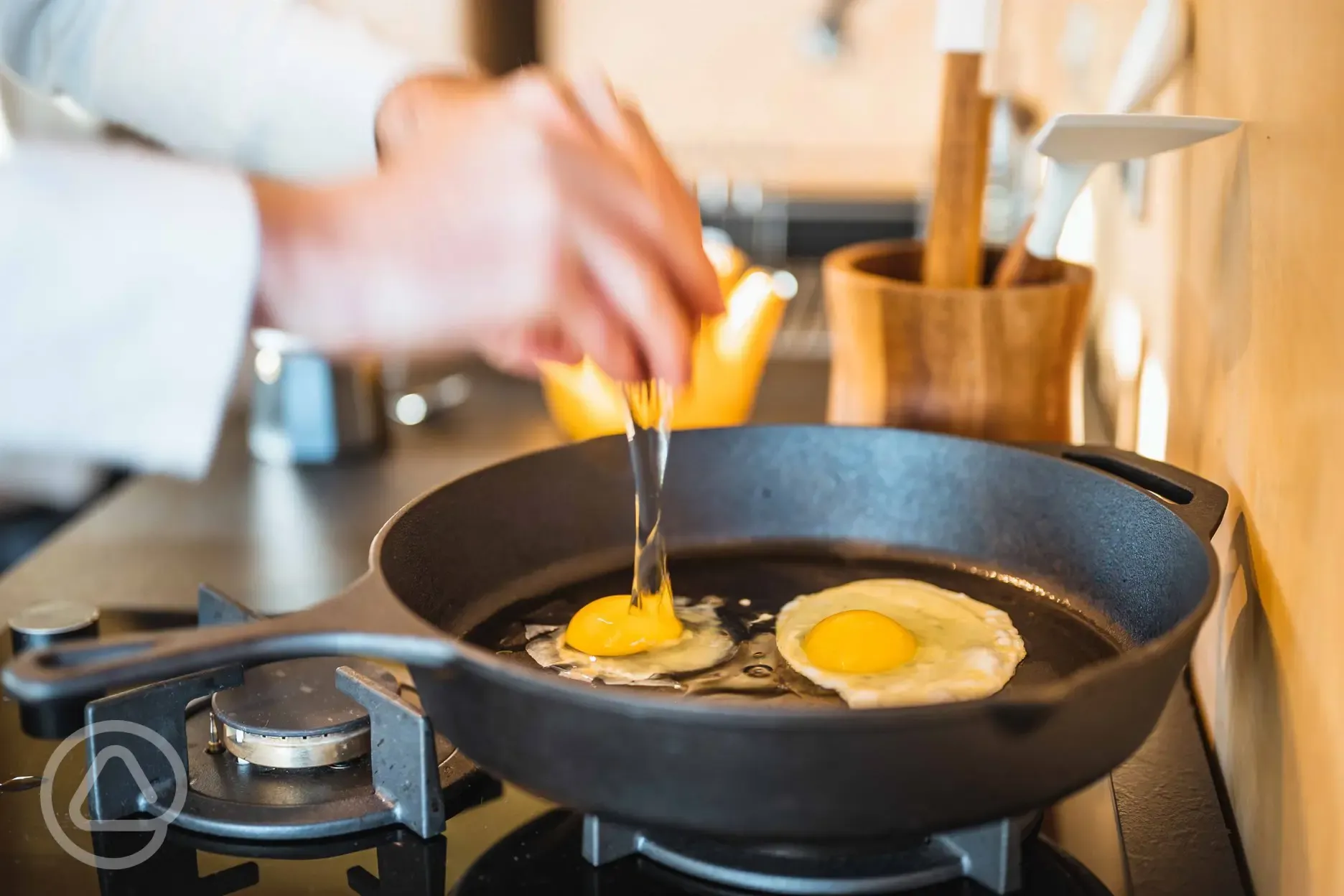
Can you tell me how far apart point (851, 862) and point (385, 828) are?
294mm

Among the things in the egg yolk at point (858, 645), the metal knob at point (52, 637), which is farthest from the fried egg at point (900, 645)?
the metal knob at point (52, 637)

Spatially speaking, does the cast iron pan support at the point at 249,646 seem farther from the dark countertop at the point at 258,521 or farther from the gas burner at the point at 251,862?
the dark countertop at the point at 258,521

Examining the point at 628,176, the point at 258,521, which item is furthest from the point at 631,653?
the point at 258,521

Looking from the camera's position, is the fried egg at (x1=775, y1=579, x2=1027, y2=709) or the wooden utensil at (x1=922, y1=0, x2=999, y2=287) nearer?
the fried egg at (x1=775, y1=579, x2=1027, y2=709)

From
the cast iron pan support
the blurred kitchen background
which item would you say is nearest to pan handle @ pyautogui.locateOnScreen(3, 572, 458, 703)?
the cast iron pan support

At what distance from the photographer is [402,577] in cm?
86

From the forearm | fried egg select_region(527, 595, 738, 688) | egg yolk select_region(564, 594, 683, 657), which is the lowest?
fried egg select_region(527, 595, 738, 688)

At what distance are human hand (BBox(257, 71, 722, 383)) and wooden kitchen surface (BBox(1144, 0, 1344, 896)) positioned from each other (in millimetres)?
339

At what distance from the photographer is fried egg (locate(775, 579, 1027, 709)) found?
34.9 inches

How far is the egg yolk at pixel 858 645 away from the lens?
906mm

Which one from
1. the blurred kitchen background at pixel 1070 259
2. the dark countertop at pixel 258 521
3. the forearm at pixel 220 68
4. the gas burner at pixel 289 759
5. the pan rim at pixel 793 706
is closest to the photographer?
the pan rim at pixel 793 706

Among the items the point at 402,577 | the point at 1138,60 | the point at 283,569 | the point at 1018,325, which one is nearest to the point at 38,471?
the point at 283,569

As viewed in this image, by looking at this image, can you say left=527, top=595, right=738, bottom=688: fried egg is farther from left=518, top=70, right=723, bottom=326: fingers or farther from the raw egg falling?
left=518, top=70, right=723, bottom=326: fingers

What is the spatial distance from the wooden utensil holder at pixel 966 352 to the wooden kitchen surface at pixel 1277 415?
166mm
